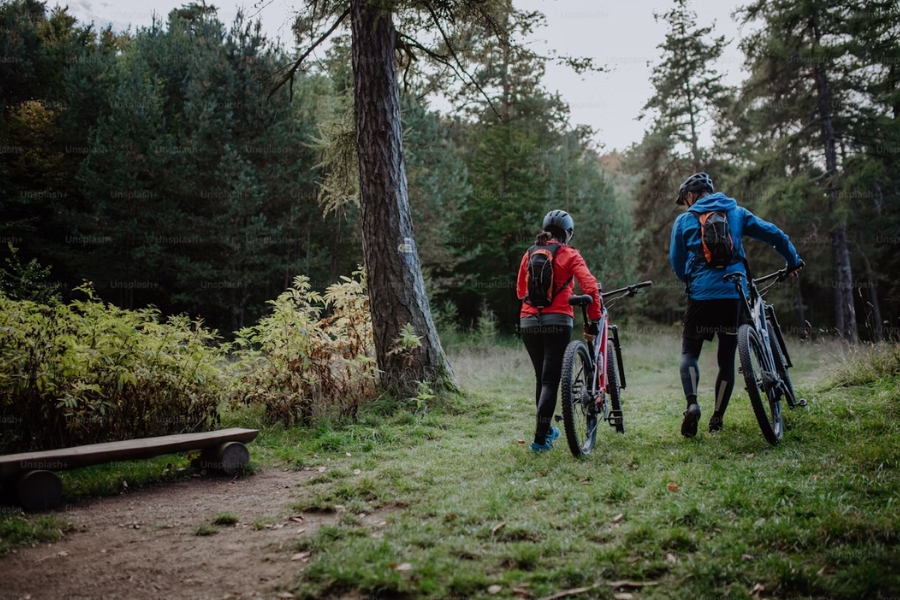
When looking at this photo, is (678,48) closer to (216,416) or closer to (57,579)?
(216,416)

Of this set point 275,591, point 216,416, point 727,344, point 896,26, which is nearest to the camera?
point 275,591

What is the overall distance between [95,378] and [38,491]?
1.50 m

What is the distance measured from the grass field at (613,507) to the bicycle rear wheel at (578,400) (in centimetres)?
18

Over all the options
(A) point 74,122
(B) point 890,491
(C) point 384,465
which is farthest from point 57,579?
(A) point 74,122

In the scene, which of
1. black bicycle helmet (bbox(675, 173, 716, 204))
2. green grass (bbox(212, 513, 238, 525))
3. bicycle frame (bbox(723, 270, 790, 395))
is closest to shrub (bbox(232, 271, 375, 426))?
green grass (bbox(212, 513, 238, 525))

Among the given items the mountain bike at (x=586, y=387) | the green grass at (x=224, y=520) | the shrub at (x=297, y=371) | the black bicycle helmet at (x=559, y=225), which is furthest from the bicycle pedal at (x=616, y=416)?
the green grass at (x=224, y=520)

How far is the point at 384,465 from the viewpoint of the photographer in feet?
17.0

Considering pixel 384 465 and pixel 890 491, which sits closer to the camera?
pixel 890 491

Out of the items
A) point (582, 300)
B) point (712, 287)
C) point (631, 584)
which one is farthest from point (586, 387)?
point (631, 584)

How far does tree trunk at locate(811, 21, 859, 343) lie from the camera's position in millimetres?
16203

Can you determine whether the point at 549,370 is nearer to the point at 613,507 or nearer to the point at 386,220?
the point at 613,507

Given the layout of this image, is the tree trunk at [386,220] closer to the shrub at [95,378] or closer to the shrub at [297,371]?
the shrub at [297,371]

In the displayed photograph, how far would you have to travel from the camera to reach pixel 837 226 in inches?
641

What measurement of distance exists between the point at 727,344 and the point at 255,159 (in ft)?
58.4
